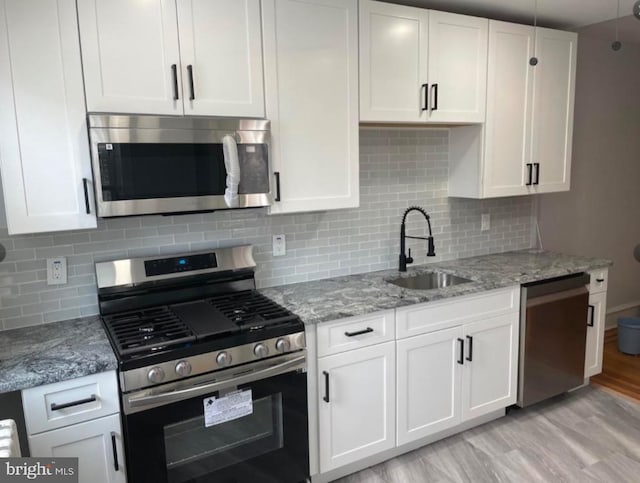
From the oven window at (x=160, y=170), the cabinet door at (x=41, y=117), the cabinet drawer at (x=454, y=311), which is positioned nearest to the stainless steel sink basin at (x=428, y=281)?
the cabinet drawer at (x=454, y=311)

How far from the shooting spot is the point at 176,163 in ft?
6.55

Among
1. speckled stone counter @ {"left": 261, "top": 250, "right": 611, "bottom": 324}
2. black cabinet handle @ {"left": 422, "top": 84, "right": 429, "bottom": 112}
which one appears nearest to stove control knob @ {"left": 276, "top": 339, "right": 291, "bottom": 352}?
speckled stone counter @ {"left": 261, "top": 250, "right": 611, "bottom": 324}

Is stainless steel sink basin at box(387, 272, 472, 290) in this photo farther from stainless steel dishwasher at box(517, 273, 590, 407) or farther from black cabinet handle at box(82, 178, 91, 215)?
black cabinet handle at box(82, 178, 91, 215)

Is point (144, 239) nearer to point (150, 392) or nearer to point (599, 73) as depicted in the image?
point (150, 392)

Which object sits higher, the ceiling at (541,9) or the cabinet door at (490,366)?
the ceiling at (541,9)

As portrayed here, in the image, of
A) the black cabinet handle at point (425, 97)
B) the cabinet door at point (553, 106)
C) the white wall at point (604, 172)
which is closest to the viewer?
the black cabinet handle at point (425, 97)

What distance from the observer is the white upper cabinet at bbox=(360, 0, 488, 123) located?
2453 millimetres

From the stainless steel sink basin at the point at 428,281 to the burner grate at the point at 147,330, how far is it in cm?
136

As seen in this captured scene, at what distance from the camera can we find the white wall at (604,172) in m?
3.73

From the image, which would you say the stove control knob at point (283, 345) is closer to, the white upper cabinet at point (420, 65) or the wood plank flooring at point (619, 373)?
the white upper cabinet at point (420, 65)

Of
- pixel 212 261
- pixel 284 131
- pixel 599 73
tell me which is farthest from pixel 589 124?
pixel 212 261

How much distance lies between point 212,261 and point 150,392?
80 cm

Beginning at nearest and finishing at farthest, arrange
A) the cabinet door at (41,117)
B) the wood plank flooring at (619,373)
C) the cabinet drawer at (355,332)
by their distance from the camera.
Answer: the cabinet door at (41,117)
the cabinet drawer at (355,332)
the wood plank flooring at (619,373)

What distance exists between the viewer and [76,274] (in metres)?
2.18
